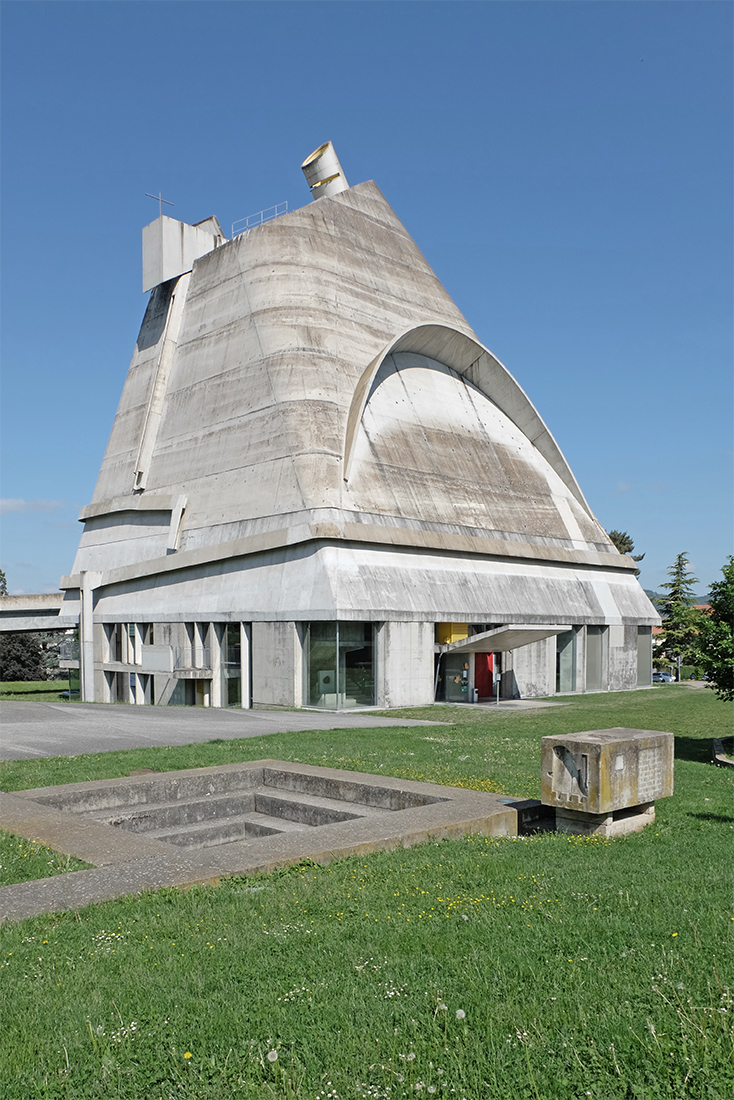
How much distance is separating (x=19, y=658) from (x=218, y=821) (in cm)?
7341

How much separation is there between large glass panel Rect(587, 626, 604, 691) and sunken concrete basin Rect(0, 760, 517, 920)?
30.0m

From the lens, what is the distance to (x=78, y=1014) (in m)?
4.99

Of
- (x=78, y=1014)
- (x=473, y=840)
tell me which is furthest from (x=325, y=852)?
(x=78, y=1014)

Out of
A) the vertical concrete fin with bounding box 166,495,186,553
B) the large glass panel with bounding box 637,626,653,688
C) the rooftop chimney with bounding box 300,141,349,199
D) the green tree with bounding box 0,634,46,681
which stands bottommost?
the green tree with bounding box 0,634,46,681

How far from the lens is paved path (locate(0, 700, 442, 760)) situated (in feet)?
61.1

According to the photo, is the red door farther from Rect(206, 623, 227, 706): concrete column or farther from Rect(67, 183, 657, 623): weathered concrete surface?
Rect(206, 623, 227, 706): concrete column

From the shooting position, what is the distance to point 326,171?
48.8 m

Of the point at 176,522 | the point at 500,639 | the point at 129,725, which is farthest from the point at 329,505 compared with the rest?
the point at 129,725

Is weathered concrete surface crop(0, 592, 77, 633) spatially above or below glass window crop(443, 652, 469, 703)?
above

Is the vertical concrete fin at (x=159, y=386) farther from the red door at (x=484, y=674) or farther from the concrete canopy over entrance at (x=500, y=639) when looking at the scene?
the red door at (x=484, y=674)

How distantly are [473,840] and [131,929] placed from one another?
13.2 ft

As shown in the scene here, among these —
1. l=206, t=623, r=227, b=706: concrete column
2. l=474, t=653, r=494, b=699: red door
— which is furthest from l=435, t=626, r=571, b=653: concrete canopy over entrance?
l=206, t=623, r=227, b=706: concrete column

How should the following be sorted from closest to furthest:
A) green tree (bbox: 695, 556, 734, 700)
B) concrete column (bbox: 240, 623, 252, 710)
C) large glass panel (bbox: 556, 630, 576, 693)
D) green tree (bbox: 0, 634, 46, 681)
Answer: green tree (bbox: 695, 556, 734, 700), concrete column (bbox: 240, 623, 252, 710), large glass panel (bbox: 556, 630, 576, 693), green tree (bbox: 0, 634, 46, 681)

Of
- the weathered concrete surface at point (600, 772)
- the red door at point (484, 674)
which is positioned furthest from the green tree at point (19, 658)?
the weathered concrete surface at point (600, 772)
